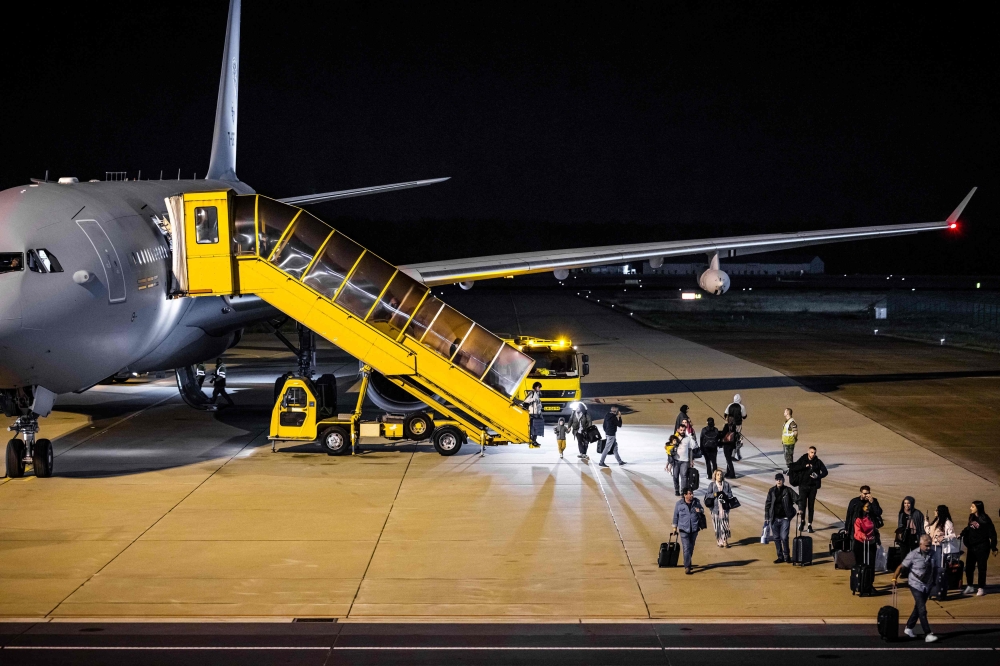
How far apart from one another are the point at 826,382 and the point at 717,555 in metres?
23.3

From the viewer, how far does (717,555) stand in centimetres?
1712

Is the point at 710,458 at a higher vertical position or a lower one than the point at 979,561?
higher

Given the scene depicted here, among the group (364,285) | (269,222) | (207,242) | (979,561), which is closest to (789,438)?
(979,561)

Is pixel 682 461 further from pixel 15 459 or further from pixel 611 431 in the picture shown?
pixel 15 459

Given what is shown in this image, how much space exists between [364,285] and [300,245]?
1742mm

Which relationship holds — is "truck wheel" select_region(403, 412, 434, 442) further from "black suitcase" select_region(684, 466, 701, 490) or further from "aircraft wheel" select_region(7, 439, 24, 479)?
"aircraft wheel" select_region(7, 439, 24, 479)

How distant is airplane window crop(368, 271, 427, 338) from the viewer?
947 inches

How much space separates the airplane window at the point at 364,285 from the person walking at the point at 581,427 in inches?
228

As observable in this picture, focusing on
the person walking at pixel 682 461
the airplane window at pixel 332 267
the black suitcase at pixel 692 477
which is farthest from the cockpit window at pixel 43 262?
the black suitcase at pixel 692 477

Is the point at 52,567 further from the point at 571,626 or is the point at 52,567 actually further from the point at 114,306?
the point at 571,626

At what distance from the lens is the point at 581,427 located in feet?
82.2

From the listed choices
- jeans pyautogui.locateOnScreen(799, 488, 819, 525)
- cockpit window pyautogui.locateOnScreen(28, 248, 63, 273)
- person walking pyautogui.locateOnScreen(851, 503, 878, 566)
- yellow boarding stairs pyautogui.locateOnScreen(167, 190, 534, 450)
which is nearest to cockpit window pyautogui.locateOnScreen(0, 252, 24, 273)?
cockpit window pyautogui.locateOnScreen(28, 248, 63, 273)

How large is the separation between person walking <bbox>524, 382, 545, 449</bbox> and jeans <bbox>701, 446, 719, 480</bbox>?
12.2 feet

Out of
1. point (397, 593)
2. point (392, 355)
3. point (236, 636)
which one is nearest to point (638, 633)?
point (397, 593)
